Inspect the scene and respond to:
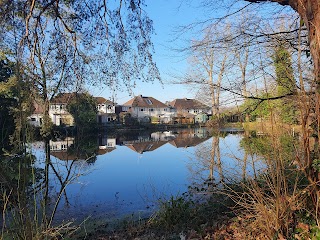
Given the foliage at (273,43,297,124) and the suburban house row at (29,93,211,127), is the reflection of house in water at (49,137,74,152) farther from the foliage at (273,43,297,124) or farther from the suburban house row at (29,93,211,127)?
the suburban house row at (29,93,211,127)

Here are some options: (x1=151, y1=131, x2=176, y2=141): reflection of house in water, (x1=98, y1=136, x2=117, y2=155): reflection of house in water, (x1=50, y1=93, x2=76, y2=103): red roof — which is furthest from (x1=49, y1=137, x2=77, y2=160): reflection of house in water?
(x1=151, y1=131, x2=176, y2=141): reflection of house in water

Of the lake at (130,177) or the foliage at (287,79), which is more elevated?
the foliage at (287,79)

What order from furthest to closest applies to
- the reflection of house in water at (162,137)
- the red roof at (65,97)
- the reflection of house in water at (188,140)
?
the reflection of house in water at (162,137), the reflection of house in water at (188,140), the red roof at (65,97)

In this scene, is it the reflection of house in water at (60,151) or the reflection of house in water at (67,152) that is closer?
the reflection of house in water at (67,152)

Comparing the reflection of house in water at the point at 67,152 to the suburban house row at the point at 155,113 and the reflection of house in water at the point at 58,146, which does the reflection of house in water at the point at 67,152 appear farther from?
the suburban house row at the point at 155,113

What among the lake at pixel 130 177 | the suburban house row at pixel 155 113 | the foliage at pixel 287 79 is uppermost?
the suburban house row at pixel 155 113

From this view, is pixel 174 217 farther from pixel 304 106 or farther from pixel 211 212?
pixel 304 106

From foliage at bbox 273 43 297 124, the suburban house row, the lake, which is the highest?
the suburban house row

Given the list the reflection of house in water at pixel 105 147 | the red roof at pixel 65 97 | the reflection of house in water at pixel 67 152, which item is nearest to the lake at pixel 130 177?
the reflection of house in water at pixel 67 152

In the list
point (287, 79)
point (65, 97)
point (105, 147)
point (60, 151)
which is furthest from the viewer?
point (105, 147)

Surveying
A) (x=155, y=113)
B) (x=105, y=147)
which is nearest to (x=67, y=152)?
(x=105, y=147)

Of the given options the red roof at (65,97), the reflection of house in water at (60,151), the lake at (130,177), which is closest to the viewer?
the lake at (130,177)

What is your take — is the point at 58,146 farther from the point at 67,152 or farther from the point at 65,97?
the point at 65,97

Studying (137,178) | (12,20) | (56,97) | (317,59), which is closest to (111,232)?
(56,97)
